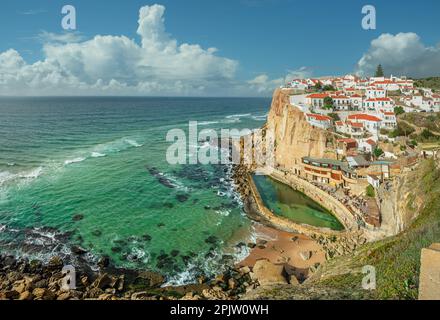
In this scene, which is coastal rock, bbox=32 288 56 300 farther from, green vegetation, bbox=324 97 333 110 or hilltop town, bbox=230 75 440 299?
green vegetation, bbox=324 97 333 110

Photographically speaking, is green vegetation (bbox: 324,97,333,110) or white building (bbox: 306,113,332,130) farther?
green vegetation (bbox: 324,97,333,110)

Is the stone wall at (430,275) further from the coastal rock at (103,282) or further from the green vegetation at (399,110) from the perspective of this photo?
the green vegetation at (399,110)

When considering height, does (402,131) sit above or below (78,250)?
above

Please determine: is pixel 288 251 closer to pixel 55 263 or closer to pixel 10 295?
pixel 55 263

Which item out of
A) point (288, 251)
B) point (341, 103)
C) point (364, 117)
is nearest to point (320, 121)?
point (364, 117)

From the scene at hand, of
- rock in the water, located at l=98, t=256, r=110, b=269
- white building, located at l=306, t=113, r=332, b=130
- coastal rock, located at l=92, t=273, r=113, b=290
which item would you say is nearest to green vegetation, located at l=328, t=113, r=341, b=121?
white building, located at l=306, t=113, r=332, b=130

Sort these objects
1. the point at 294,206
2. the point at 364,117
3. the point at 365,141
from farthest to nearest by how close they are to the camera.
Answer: the point at 364,117 → the point at 365,141 → the point at 294,206

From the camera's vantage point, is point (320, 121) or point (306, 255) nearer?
point (306, 255)

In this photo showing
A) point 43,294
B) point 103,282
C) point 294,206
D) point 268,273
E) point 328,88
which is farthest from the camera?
point 328,88
